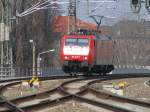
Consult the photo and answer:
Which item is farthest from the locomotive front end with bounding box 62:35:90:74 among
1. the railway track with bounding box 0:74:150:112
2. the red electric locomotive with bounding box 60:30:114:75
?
the railway track with bounding box 0:74:150:112

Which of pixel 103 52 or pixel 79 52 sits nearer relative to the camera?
pixel 79 52

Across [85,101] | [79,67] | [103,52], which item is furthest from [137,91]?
[103,52]

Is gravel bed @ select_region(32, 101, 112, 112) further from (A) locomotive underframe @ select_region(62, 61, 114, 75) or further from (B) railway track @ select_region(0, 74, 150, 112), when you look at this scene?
(A) locomotive underframe @ select_region(62, 61, 114, 75)

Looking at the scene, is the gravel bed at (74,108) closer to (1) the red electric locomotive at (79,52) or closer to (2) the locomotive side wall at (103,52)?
(1) the red electric locomotive at (79,52)

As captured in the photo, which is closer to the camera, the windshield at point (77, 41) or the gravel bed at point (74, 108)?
the gravel bed at point (74, 108)

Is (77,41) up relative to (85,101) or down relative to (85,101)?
up

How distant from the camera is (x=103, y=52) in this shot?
123 feet

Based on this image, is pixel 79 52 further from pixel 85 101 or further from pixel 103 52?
pixel 85 101

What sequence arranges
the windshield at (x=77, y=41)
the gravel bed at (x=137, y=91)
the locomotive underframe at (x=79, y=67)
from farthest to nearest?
the windshield at (x=77, y=41)
the locomotive underframe at (x=79, y=67)
the gravel bed at (x=137, y=91)

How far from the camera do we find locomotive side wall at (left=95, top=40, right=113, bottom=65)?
36.3 metres

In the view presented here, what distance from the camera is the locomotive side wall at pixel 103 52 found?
36284 mm

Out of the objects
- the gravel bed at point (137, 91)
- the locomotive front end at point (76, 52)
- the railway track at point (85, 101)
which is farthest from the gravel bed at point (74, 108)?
the locomotive front end at point (76, 52)

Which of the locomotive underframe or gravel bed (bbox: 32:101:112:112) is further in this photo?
the locomotive underframe

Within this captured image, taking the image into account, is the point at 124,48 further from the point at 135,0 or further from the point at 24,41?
the point at 135,0
